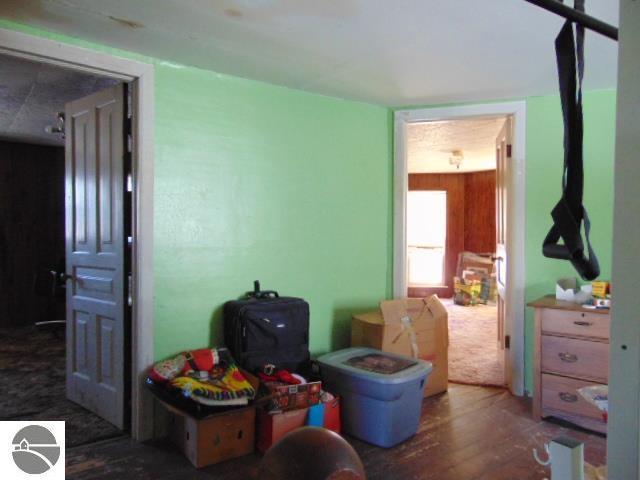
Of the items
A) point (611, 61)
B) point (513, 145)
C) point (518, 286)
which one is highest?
point (611, 61)

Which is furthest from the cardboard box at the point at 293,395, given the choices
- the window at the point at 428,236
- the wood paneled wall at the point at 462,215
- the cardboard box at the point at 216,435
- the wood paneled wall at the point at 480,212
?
the wood paneled wall at the point at 480,212

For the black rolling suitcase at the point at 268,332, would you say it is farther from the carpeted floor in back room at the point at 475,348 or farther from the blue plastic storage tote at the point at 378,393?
the carpeted floor in back room at the point at 475,348

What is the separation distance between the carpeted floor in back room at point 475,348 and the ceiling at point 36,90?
11.3ft

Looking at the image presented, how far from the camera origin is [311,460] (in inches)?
28.2

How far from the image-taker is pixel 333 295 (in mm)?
3398

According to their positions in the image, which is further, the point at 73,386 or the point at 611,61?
the point at 73,386

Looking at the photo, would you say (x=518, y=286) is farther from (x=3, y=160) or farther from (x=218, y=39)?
(x=3, y=160)

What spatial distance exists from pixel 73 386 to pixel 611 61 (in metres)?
3.82

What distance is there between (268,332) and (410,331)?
101 cm

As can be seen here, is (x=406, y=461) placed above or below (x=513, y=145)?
below

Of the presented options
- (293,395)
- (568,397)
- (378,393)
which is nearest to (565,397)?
(568,397)

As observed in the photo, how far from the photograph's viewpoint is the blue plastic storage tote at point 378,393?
251cm

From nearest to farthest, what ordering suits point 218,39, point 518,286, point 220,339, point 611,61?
point 218,39 < point 611,61 < point 220,339 < point 518,286

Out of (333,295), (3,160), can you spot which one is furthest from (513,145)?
(3,160)
